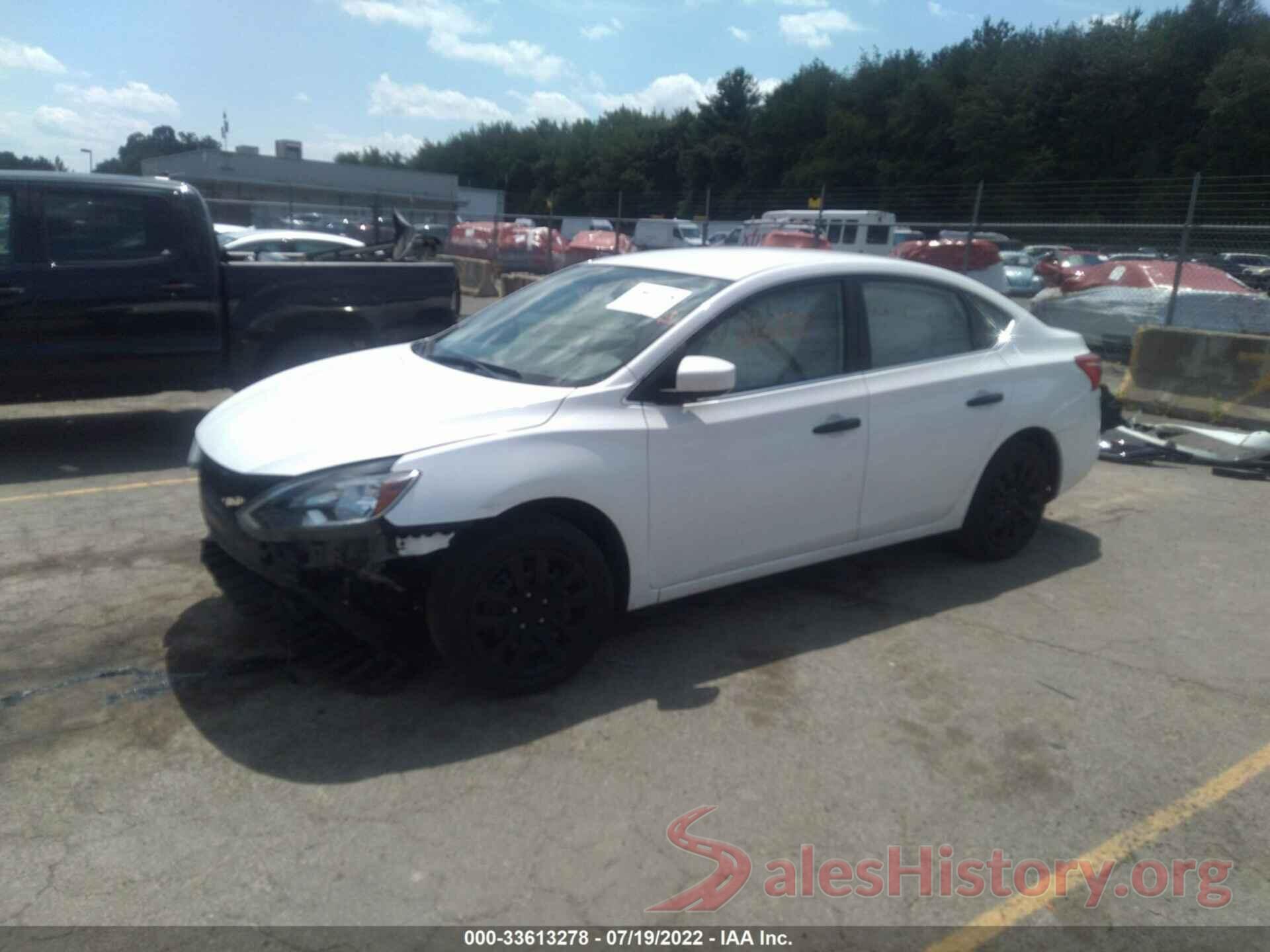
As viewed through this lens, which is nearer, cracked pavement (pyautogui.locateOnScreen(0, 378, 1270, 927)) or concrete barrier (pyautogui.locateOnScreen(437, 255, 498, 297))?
cracked pavement (pyautogui.locateOnScreen(0, 378, 1270, 927))

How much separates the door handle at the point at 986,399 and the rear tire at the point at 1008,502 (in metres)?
0.28

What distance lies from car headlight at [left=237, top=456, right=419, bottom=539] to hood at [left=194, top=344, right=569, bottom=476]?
0.05 metres

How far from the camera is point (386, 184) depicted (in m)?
59.0

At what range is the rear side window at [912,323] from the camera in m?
5.02

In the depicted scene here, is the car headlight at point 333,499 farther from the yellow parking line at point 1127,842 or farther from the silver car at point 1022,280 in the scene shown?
the silver car at point 1022,280

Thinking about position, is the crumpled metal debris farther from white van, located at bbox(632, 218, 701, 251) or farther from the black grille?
white van, located at bbox(632, 218, 701, 251)

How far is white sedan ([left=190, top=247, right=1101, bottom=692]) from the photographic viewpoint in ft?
12.1

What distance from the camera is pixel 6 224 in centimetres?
703

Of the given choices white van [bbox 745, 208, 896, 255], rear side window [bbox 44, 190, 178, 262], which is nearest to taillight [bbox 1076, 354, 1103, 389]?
rear side window [bbox 44, 190, 178, 262]

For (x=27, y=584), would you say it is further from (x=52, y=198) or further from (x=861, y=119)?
(x=861, y=119)

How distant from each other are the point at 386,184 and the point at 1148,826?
6020 cm

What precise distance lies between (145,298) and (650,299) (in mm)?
4497

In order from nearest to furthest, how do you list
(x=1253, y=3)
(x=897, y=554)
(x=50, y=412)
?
(x=897, y=554), (x=50, y=412), (x=1253, y=3)

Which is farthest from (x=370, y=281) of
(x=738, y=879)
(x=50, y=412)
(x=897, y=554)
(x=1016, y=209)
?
(x=1016, y=209)
